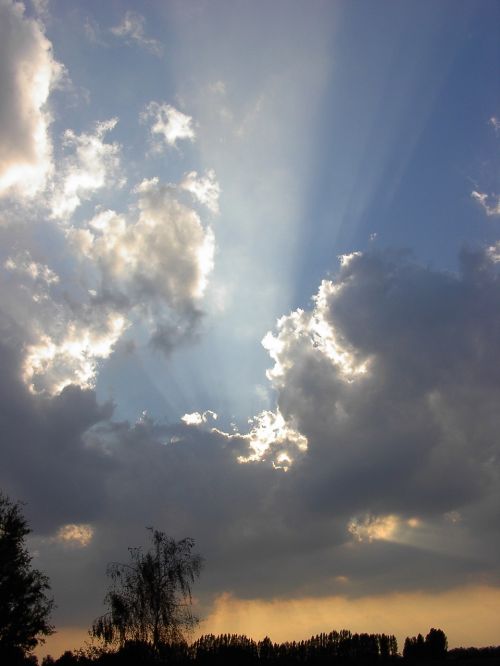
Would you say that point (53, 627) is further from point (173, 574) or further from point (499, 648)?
point (499, 648)

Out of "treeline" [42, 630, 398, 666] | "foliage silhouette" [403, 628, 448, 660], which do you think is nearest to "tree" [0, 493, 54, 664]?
"treeline" [42, 630, 398, 666]

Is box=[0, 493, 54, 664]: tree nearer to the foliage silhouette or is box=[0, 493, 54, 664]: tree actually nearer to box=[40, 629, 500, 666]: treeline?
box=[40, 629, 500, 666]: treeline

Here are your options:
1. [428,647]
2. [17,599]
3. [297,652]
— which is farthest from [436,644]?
[17,599]

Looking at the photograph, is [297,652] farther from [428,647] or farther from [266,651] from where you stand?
[428,647]

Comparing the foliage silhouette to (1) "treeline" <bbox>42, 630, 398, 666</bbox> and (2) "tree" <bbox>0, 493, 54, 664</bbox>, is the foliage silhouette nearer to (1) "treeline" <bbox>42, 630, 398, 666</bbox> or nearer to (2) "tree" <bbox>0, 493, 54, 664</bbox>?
(1) "treeline" <bbox>42, 630, 398, 666</bbox>

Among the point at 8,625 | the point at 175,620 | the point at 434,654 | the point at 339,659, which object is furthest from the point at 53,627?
the point at 434,654

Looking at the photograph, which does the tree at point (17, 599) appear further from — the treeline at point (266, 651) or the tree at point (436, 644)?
the tree at point (436, 644)

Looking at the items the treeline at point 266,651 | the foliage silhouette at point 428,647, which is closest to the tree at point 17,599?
the treeline at point 266,651

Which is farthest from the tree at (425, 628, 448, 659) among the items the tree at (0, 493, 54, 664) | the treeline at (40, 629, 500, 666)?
the tree at (0, 493, 54, 664)

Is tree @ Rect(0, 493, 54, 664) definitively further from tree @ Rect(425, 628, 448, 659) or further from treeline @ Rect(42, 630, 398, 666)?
tree @ Rect(425, 628, 448, 659)

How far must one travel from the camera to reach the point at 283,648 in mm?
58312

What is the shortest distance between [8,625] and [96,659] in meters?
9.73

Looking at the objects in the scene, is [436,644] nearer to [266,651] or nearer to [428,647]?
[428,647]

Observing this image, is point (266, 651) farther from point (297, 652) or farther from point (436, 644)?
point (436, 644)
